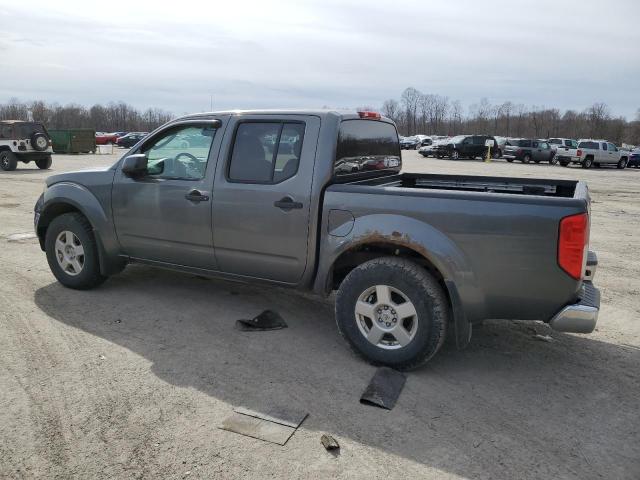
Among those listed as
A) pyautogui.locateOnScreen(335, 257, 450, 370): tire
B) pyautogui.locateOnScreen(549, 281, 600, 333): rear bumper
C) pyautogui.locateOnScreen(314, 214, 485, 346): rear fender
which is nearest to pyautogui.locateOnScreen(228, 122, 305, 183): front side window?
pyautogui.locateOnScreen(314, 214, 485, 346): rear fender

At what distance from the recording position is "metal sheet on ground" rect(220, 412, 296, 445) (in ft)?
10.5

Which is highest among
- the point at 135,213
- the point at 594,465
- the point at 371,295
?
the point at 135,213

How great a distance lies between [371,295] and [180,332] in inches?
69.8

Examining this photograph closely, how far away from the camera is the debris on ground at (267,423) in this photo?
321 cm

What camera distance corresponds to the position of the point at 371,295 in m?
4.15

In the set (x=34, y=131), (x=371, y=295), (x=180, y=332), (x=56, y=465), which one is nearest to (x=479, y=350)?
(x=371, y=295)

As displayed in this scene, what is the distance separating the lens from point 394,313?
4.03 m

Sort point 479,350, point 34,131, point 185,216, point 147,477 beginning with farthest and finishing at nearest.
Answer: point 34,131 → point 185,216 → point 479,350 → point 147,477

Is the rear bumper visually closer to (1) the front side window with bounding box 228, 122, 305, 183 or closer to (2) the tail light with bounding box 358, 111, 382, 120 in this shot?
(1) the front side window with bounding box 228, 122, 305, 183

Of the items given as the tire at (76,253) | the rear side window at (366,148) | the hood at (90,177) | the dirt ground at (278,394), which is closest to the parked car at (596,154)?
the dirt ground at (278,394)

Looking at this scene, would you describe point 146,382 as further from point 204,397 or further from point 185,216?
point 185,216

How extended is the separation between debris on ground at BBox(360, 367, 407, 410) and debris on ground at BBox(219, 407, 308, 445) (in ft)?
1.55

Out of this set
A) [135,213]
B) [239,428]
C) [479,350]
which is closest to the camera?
[239,428]

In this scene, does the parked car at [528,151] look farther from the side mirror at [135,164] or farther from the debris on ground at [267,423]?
the debris on ground at [267,423]
